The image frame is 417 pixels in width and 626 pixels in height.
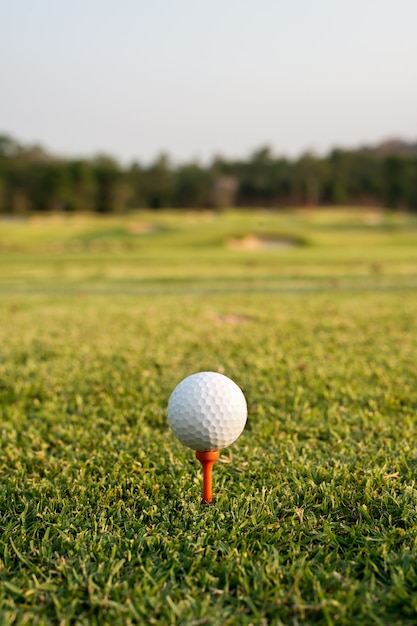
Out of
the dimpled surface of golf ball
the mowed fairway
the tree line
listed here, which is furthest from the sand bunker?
the tree line

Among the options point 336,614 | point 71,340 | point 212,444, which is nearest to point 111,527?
point 212,444

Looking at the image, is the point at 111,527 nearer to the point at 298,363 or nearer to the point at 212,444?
the point at 212,444

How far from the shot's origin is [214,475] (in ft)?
7.90

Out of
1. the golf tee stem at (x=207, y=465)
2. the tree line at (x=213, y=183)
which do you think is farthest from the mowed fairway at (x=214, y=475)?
the tree line at (x=213, y=183)

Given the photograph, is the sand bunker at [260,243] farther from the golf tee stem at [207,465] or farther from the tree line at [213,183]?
the tree line at [213,183]

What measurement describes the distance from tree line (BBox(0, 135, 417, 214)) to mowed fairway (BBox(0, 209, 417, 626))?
5242 cm

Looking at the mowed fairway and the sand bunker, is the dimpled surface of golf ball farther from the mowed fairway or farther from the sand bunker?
the sand bunker

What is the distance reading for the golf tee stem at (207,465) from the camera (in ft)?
6.59

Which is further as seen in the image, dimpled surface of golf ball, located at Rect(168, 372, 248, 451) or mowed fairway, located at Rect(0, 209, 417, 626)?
dimpled surface of golf ball, located at Rect(168, 372, 248, 451)

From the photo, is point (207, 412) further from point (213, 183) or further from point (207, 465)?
point (213, 183)

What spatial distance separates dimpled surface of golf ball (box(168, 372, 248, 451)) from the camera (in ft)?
6.53

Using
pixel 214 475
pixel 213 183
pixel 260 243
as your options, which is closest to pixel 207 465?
pixel 214 475

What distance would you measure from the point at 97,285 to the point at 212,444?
9114 mm

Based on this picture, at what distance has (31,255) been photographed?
20438 mm
